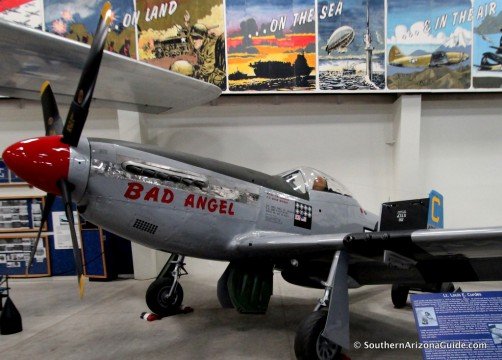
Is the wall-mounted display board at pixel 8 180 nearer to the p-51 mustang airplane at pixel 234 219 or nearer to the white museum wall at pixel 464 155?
the p-51 mustang airplane at pixel 234 219

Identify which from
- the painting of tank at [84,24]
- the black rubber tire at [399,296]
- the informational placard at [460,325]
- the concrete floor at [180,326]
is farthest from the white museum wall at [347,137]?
the informational placard at [460,325]

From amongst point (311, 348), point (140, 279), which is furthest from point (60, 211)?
point (311, 348)

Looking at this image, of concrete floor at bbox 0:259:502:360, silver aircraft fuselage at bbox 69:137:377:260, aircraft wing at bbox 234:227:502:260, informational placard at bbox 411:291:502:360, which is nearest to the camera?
informational placard at bbox 411:291:502:360

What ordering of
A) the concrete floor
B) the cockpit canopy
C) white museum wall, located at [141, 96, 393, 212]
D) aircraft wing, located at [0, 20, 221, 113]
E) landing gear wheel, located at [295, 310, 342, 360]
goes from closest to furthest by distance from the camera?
1. landing gear wheel, located at [295, 310, 342, 360]
2. the concrete floor
3. aircraft wing, located at [0, 20, 221, 113]
4. the cockpit canopy
5. white museum wall, located at [141, 96, 393, 212]

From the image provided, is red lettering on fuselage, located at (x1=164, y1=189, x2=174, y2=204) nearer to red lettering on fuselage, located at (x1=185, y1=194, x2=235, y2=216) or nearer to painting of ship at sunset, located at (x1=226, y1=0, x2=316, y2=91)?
red lettering on fuselage, located at (x1=185, y1=194, x2=235, y2=216)

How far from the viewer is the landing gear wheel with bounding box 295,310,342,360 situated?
2.58 metres

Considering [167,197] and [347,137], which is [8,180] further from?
[347,137]

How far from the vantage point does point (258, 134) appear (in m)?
6.20

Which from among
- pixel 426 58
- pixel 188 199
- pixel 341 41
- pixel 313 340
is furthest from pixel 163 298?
pixel 426 58

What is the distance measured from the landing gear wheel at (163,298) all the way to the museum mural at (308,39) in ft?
11.1

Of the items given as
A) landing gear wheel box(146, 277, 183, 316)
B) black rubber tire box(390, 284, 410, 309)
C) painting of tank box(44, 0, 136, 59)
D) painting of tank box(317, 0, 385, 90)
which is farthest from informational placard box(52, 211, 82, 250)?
black rubber tire box(390, 284, 410, 309)

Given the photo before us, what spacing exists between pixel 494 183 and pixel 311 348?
5.41m

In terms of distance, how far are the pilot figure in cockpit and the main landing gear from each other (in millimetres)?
1179

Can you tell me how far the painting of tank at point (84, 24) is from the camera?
18.5 feet
